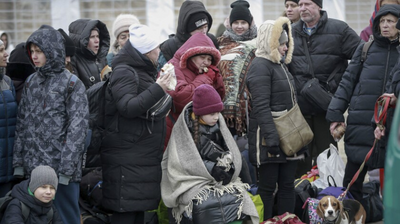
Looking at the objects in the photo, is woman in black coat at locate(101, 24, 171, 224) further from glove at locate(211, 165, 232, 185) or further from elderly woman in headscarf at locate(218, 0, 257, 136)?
elderly woman in headscarf at locate(218, 0, 257, 136)

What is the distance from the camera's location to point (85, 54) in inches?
328

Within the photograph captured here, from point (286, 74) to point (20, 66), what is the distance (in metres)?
2.47

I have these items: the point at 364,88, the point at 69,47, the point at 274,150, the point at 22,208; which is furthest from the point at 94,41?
the point at 364,88

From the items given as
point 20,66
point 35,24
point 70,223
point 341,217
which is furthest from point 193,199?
point 35,24

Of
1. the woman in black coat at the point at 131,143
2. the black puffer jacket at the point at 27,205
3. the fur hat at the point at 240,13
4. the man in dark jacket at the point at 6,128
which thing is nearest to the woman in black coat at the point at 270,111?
the woman in black coat at the point at 131,143

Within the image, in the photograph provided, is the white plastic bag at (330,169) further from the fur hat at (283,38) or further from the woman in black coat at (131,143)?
the woman in black coat at (131,143)

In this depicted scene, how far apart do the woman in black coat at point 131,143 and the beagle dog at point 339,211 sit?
1628 mm

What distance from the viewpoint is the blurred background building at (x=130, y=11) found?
1625 centimetres

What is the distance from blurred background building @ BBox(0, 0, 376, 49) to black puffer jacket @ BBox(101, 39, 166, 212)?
365 inches

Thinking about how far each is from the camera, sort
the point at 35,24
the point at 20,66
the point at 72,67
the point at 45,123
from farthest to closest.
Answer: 1. the point at 35,24
2. the point at 72,67
3. the point at 20,66
4. the point at 45,123

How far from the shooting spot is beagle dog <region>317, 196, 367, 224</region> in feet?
24.1

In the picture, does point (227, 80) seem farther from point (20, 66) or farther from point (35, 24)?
point (35, 24)

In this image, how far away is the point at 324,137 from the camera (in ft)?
29.1

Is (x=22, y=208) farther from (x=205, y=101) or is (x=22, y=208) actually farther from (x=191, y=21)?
(x=191, y=21)
